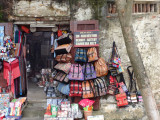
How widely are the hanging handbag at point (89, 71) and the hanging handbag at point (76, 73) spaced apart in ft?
0.40

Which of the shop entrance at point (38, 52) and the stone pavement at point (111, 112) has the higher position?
the shop entrance at point (38, 52)

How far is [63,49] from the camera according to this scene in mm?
5285

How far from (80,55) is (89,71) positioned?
0.53 m

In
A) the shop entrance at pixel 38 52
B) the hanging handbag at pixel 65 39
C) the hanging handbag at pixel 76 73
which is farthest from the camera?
the shop entrance at pixel 38 52

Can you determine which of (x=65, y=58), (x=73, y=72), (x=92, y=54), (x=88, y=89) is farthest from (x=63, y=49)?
(x=88, y=89)

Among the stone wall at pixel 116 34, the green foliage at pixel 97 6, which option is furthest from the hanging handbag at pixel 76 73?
the green foliage at pixel 97 6

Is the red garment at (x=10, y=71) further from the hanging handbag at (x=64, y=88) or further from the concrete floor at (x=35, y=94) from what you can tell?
the hanging handbag at (x=64, y=88)

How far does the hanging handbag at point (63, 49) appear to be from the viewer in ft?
17.3

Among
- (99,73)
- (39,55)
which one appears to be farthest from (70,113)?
(39,55)

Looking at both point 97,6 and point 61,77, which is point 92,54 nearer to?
point 61,77

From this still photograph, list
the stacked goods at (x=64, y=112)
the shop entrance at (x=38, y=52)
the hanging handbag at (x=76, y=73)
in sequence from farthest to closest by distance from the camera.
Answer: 1. the shop entrance at (x=38, y=52)
2. the hanging handbag at (x=76, y=73)
3. the stacked goods at (x=64, y=112)

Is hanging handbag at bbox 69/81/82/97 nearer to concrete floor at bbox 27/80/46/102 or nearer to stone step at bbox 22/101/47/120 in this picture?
stone step at bbox 22/101/47/120

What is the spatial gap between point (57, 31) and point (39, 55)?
5348mm

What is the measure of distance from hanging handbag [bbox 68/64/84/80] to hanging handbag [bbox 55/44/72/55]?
47cm
